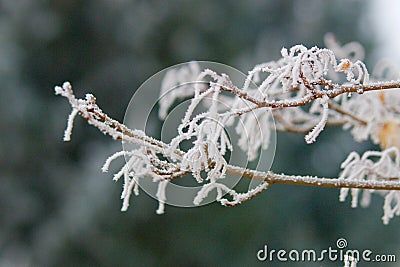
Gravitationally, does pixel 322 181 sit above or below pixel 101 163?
below

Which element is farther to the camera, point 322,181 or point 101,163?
point 101,163

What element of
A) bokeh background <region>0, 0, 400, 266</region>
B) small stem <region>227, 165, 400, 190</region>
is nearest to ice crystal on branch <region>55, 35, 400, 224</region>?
small stem <region>227, 165, 400, 190</region>

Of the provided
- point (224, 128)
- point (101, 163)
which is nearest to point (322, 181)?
point (224, 128)

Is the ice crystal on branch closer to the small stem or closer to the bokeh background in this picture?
the small stem

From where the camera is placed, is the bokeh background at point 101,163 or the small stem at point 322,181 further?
the bokeh background at point 101,163

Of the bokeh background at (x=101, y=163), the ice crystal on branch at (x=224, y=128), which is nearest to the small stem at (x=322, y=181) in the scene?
the ice crystal on branch at (x=224, y=128)

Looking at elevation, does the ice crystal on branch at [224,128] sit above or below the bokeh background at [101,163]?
below

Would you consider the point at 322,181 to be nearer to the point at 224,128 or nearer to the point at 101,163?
the point at 224,128

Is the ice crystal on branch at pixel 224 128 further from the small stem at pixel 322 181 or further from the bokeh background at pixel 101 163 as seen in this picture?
the bokeh background at pixel 101 163
